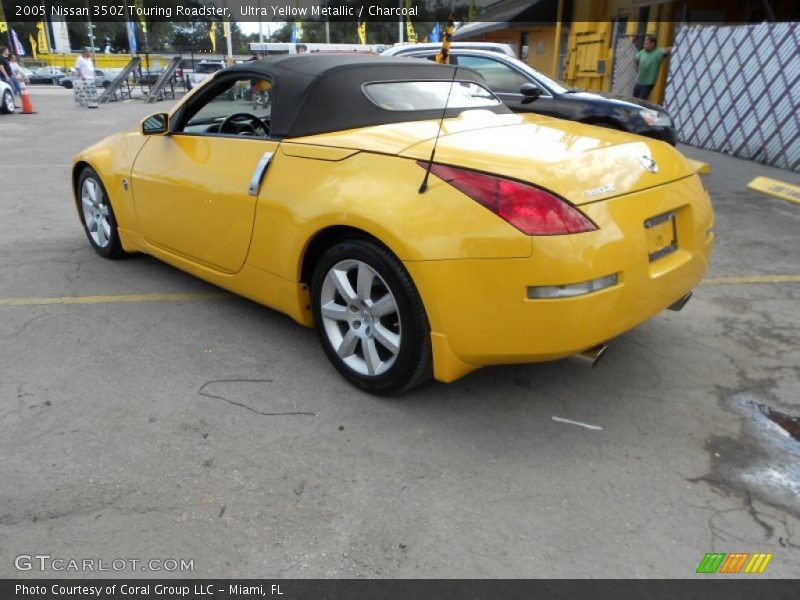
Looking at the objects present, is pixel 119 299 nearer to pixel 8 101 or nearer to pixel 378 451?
pixel 378 451

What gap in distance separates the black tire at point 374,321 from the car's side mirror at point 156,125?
5.53 feet

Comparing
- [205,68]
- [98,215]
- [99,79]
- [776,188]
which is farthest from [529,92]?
[99,79]

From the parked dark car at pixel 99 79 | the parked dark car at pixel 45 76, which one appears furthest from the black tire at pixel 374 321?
the parked dark car at pixel 45 76

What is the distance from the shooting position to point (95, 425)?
273cm

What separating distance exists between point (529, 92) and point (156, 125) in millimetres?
5059

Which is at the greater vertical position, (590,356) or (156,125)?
(156,125)

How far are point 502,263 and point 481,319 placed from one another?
0.80 ft

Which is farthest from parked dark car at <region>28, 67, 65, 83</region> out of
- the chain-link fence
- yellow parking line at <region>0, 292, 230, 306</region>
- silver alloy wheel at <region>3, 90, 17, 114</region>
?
yellow parking line at <region>0, 292, 230, 306</region>

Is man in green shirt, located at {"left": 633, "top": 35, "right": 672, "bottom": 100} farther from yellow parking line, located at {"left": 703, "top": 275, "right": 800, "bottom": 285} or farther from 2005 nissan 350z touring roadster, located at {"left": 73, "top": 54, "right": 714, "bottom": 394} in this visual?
2005 nissan 350z touring roadster, located at {"left": 73, "top": 54, "right": 714, "bottom": 394}

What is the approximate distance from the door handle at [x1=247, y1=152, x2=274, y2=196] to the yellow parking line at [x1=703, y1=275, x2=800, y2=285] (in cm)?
326

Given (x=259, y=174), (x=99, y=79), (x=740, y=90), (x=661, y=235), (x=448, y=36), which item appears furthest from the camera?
(x=99, y=79)

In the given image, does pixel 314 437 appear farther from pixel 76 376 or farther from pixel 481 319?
pixel 76 376

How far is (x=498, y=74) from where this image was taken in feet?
26.4

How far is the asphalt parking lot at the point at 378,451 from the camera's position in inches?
81.0
